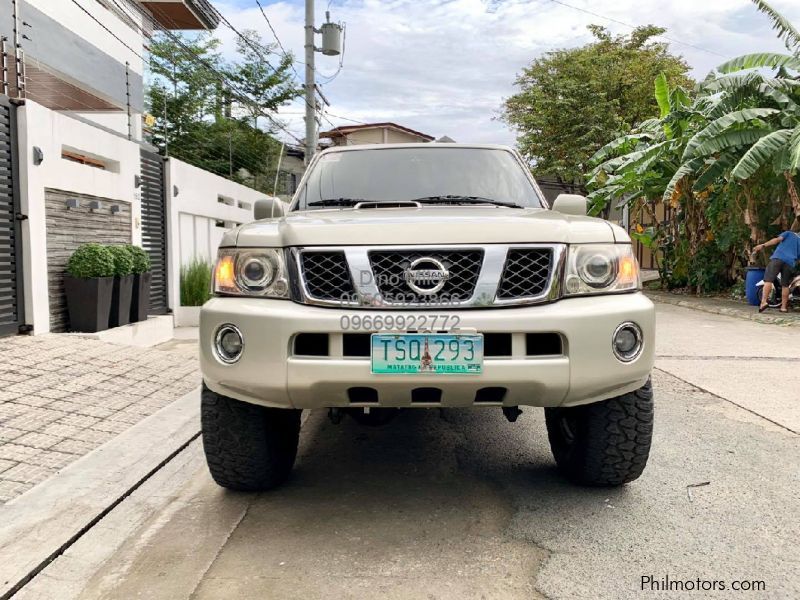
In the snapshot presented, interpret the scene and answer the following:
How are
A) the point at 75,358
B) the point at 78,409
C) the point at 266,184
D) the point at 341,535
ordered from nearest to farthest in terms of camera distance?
1. the point at 341,535
2. the point at 78,409
3. the point at 75,358
4. the point at 266,184

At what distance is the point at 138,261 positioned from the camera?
8.80 m

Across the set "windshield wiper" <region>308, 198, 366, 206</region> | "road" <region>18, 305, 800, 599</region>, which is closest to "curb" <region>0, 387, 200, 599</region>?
"road" <region>18, 305, 800, 599</region>

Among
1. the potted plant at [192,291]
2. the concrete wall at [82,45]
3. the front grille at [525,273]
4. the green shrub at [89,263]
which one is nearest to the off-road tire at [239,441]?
the front grille at [525,273]

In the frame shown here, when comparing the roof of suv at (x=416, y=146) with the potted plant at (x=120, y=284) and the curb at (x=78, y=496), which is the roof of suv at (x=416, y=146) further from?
the potted plant at (x=120, y=284)

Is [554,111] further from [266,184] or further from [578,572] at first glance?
[578,572]

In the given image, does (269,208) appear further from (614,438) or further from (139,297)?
(139,297)

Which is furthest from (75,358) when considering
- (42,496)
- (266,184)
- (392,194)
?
(266,184)

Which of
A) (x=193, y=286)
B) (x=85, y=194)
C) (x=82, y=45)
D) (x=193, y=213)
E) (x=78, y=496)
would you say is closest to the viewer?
(x=78, y=496)

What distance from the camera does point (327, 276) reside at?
2807mm

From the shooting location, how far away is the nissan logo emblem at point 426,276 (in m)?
2.73

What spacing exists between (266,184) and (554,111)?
504 inches

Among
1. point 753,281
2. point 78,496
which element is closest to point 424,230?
point 78,496

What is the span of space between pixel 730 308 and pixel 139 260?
10.4 metres

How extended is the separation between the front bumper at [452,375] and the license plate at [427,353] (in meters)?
0.03
